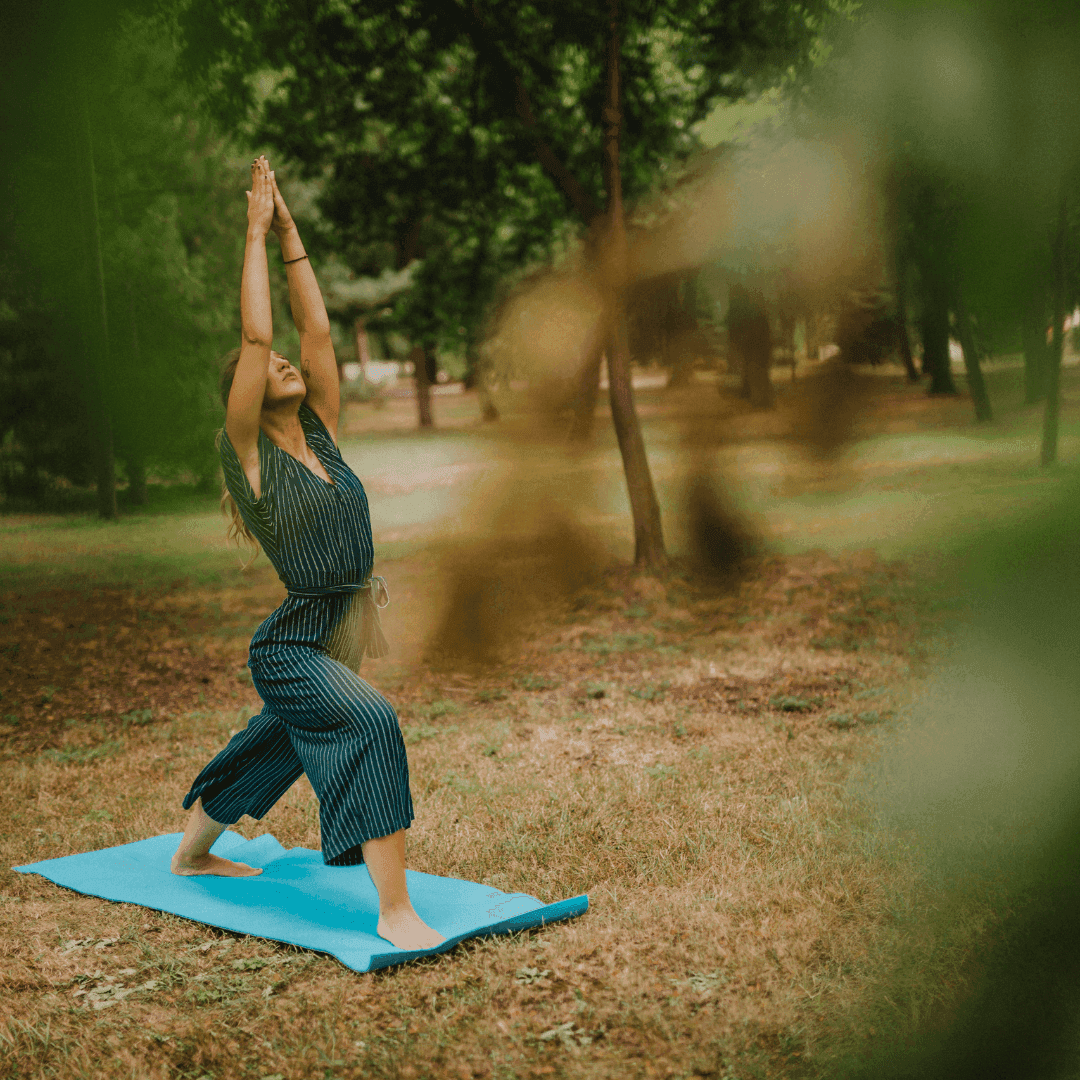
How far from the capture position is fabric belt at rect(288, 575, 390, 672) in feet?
8.45

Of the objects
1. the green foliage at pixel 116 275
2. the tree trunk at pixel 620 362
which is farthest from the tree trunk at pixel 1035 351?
the green foliage at pixel 116 275

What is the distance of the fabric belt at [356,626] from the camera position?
257cm

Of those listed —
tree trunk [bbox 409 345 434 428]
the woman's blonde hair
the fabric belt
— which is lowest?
the fabric belt

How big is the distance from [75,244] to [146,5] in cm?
365

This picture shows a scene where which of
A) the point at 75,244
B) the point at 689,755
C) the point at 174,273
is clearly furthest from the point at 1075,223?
Result: the point at 174,273

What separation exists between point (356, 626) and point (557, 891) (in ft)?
3.04

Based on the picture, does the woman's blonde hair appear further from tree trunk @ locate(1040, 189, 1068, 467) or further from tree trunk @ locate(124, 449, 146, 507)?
tree trunk @ locate(124, 449, 146, 507)

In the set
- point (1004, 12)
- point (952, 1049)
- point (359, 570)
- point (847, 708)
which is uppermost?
point (1004, 12)

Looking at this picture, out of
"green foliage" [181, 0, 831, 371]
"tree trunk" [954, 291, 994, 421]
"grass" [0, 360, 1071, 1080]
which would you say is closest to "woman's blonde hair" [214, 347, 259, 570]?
"grass" [0, 360, 1071, 1080]

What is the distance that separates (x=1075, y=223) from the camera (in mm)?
1237

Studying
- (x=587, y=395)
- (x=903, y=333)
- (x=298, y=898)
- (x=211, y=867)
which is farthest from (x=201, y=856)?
(x=587, y=395)

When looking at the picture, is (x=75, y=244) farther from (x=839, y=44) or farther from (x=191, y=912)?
(x=839, y=44)

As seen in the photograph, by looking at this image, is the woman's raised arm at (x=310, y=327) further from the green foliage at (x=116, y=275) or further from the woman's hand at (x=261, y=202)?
the green foliage at (x=116, y=275)

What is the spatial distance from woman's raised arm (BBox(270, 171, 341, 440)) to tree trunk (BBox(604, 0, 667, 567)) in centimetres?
459
